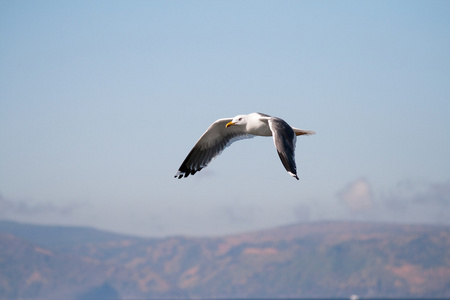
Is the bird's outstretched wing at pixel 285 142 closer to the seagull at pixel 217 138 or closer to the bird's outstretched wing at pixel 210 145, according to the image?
the seagull at pixel 217 138

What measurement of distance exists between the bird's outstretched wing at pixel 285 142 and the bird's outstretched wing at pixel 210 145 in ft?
10.4

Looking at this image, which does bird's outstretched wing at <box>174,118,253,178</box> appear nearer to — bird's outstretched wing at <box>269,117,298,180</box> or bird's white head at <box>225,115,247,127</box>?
bird's white head at <box>225,115,247,127</box>

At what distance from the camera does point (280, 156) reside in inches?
508

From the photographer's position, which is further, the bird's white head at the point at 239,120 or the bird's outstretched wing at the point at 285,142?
the bird's white head at the point at 239,120

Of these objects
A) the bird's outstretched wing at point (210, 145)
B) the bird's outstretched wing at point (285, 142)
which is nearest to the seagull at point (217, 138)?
the bird's outstretched wing at point (210, 145)

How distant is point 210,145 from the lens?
17953 mm

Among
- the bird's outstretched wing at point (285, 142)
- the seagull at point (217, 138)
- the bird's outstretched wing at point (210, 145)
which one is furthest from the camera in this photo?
the bird's outstretched wing at point (210, 145)

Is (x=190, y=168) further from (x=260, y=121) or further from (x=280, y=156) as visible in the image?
(x=280, y=156)

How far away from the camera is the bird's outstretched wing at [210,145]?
58.2ft

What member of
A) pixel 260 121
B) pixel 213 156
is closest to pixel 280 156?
pixel 260 121

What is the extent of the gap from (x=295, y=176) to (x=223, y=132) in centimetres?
625

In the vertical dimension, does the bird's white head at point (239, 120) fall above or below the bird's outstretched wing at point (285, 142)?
above

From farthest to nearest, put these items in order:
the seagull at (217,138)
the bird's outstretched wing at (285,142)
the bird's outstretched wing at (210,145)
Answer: the bird's outstretched wing at (210,145) → the seagull at (217,138) → the bird's outstretched wing at (285,142)

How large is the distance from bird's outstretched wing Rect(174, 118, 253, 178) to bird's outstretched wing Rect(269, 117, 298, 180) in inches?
125
